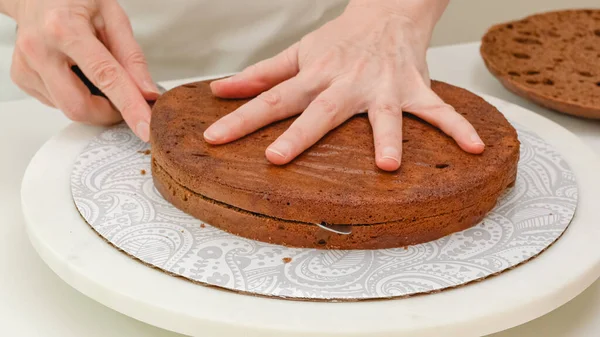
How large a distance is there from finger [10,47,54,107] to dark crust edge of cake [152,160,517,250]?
1.90ft

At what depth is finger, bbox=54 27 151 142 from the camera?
147 cm

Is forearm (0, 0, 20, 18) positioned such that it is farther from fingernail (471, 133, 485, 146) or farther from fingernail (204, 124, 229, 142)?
fingernail (471, 133, 485, 146)

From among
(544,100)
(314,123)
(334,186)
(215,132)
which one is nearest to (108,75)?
(215,132)

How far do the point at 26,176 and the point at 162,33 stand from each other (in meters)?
0.82

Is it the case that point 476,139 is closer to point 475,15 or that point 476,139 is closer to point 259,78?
point 259,78

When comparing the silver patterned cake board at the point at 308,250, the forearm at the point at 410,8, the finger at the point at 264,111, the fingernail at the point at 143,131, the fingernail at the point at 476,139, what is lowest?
the silver patterned cake board at the point at 308,250

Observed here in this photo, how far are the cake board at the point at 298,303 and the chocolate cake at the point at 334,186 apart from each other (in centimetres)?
15

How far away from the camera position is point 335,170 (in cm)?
119

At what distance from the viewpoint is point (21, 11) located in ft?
5.08

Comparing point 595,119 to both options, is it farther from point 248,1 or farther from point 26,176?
point 26,176

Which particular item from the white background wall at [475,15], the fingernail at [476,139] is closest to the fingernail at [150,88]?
the fingernail at [476,139]

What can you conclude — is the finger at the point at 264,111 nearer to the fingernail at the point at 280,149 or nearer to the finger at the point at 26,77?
the fingernail at the point at 280,149

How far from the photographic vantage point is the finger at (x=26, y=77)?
61.7 inches

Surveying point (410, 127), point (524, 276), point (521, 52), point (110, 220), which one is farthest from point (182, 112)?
point (521, 52)
